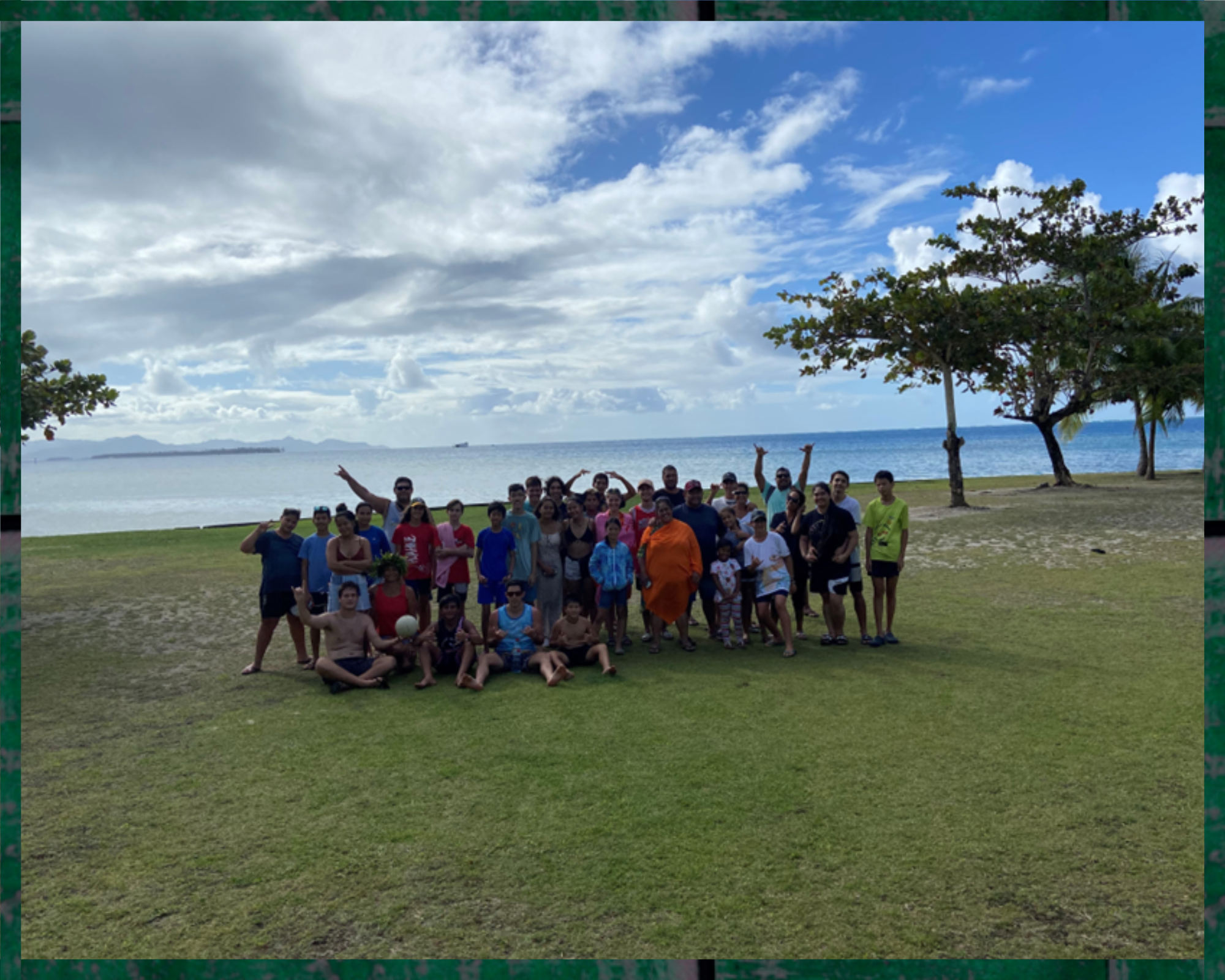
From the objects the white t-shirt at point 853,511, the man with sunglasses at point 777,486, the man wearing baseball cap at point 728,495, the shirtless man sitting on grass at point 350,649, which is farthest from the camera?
the man with sunglasses at point 777,486

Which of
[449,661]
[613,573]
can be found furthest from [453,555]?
[613,573]

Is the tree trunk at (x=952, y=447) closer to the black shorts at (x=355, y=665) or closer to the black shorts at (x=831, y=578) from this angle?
the black shorts at (x=831, y=578)

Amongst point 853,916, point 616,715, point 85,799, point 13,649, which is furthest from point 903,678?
point 13,649

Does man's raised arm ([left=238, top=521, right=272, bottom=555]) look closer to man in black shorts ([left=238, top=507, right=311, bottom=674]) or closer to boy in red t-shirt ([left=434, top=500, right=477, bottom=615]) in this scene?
man in black shorts ([left=238, top=507, right=311, bottom=674])

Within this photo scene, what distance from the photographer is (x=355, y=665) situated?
7090 mm

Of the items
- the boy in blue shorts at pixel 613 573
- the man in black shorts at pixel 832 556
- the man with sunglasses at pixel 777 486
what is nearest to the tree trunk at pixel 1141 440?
the man with sunglasses at pixel 777 486

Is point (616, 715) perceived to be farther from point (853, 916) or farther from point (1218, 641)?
point (1218, 641)

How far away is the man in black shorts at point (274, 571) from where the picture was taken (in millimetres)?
7695

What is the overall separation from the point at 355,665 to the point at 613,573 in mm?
2503

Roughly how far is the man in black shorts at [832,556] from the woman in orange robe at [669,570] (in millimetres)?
1186

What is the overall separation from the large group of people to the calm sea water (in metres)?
5.94

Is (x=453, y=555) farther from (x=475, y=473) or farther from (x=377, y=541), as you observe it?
(x=475, y=473)

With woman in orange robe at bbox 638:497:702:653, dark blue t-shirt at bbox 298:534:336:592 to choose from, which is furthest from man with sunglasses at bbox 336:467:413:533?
woman in orange robe at bbox 638:497:702:653

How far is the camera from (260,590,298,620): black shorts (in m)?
7.68
